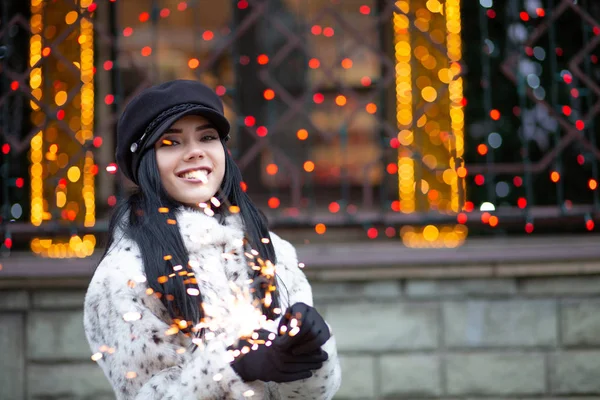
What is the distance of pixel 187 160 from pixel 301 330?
2.27ft

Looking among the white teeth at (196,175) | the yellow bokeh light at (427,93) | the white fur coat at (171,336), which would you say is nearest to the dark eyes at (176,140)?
the white teeth at (196,175)

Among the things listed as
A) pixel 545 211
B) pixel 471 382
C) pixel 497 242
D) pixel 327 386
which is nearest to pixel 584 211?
pixel 545 211

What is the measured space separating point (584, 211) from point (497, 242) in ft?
1.75

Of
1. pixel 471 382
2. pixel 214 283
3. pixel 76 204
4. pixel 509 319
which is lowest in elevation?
pixel 471 382

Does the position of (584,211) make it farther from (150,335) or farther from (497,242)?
(150,335)

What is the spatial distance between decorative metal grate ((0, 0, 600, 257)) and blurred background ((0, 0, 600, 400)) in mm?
15

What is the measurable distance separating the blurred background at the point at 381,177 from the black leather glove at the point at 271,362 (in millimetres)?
2018

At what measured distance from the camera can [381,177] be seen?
15.2 feet

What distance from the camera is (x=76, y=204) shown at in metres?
4.92

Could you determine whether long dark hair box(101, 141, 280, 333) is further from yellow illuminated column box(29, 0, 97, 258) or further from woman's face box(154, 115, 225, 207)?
yellow illuminated column box(29, 0, 97, 258)

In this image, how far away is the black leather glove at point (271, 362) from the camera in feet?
6.08

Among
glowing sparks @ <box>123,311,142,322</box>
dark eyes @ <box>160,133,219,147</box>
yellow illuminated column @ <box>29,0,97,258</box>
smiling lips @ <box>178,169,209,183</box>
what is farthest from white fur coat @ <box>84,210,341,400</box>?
yellow illuminated column @ <box>29,0,97,258</box>

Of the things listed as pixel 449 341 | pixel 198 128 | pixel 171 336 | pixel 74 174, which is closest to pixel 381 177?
pixel 449 341

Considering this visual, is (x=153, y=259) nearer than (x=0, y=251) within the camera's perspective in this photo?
Yes
